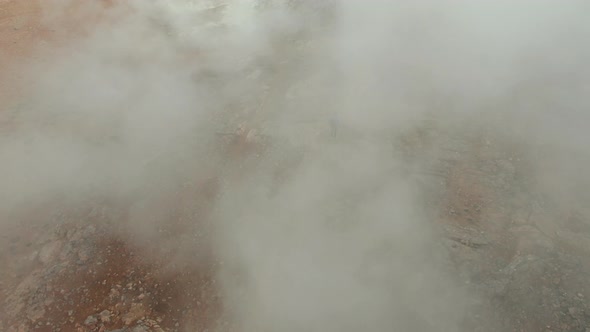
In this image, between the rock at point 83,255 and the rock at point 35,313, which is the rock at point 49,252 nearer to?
the rock at point 83,255

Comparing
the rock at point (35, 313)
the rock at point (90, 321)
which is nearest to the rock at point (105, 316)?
the rock at point (90, 321)

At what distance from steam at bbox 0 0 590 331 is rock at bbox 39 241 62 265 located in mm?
596

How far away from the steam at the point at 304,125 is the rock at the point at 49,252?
0.60 meters

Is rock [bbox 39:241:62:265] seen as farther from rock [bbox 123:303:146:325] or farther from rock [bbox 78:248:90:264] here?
rock [bbox 123:303:146:325]

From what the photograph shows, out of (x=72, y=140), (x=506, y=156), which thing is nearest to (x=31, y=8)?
(x=72, y=140)

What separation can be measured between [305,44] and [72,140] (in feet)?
12.8

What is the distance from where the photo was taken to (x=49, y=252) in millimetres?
4195

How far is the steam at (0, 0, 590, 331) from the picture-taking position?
154 inches

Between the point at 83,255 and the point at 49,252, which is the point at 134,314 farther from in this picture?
the point at 49,252

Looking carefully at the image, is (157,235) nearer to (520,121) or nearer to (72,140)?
(72,140)

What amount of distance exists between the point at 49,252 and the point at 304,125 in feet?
10.9

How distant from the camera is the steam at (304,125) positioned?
391cm

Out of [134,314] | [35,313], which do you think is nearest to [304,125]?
[134,314]

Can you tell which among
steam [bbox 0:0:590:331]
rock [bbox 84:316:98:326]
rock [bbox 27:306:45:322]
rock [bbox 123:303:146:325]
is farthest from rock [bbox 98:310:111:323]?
steam [bbox 0:0:590:331]
